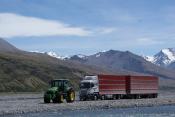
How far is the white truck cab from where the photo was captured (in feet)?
264

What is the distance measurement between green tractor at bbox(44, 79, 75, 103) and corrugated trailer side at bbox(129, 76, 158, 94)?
2152cm

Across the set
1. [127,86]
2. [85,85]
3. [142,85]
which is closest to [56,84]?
[85,85]

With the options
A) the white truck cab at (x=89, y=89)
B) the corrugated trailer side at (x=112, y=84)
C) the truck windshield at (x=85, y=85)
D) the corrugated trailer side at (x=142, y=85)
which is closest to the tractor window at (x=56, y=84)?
the white truck cab at (x=89, y=89)

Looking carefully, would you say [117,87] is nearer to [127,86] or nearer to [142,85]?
[127,86]

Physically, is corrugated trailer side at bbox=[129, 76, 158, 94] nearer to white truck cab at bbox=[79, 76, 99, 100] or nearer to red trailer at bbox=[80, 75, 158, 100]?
red trailer at bbox=[80, 75, 158, 100]

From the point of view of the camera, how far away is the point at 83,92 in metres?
80.6

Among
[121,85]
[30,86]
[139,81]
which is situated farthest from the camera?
[30,86]

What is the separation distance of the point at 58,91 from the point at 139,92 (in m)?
25.8

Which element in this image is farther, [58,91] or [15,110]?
[58,91]

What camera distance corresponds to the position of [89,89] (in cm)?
8044

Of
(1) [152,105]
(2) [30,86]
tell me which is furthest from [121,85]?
(2) [30,86]

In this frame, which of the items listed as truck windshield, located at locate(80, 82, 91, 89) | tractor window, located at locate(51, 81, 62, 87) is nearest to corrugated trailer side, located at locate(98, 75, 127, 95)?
truck windshield, located at locate(80, 82, 91, 89)

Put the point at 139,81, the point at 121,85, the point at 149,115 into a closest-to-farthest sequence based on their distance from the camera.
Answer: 1. the point at 149,115
2. the point at 121,85
3. the point at 139,81

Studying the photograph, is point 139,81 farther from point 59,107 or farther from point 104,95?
point 59,107
